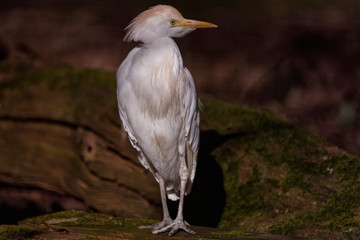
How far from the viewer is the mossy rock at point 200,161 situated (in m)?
3.20

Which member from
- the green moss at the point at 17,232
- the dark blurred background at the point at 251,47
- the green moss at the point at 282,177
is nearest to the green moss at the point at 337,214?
the green moss at the point at 282,177

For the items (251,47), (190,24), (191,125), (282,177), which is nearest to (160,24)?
(190,24)

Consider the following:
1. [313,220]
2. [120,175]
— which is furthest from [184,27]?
[120,175]

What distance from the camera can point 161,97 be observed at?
2648 mm

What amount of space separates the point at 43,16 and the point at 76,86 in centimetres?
Result: 501

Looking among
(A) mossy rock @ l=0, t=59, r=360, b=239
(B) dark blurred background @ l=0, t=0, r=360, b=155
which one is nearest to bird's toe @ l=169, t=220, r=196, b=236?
(A) mossy rock @ l=0, t=59, r=360, b=239

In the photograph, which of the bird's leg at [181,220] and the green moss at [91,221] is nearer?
the bird's leg at [181,220]

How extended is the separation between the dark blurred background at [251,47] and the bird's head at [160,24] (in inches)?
122

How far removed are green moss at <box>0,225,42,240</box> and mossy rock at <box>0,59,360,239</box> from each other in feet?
4.58

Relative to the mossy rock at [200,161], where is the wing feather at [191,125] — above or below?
above

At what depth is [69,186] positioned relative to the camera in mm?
4727

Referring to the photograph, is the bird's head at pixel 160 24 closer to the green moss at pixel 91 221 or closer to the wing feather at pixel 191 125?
the wing feather at pixel 191 125

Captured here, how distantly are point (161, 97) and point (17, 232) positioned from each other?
1.04 m

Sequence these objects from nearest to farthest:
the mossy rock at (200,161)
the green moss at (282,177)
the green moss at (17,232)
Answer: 1. the green moss at (17,232)
2. the green moss at (282,177)
3. the mossy rock at (200,161)
